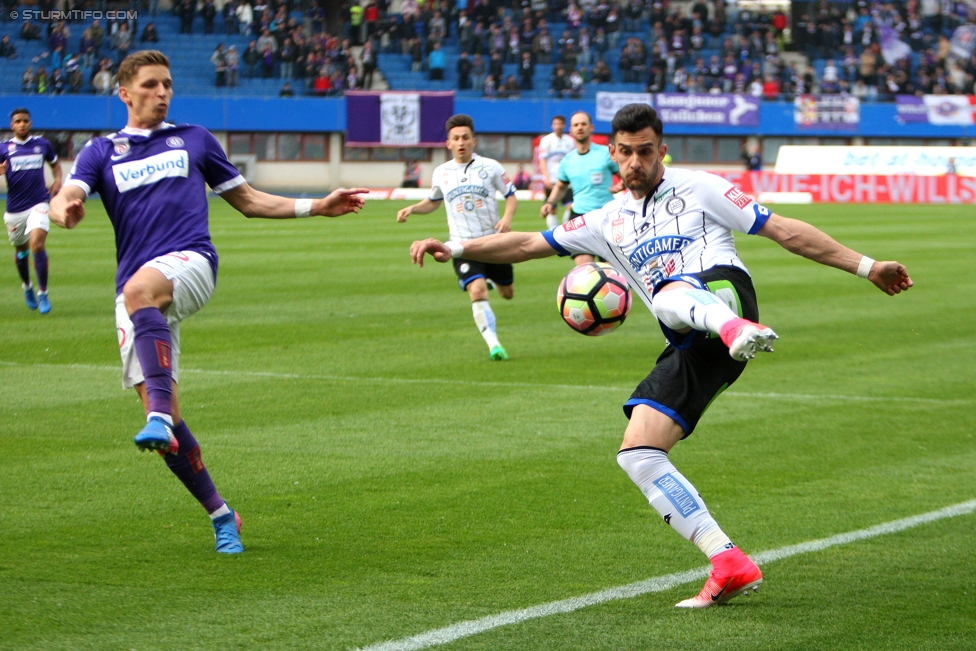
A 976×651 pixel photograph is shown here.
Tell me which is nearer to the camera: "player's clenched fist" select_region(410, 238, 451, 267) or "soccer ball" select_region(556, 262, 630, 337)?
"player's clenched fist" select_region(410, 238, 451, 267)

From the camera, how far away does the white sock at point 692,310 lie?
174 inches

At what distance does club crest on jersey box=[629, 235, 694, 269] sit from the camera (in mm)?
5020

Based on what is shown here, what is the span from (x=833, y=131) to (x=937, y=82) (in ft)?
19.0

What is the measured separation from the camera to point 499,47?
51125 millimetres

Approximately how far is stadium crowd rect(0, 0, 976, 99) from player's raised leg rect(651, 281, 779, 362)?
45.0 meters

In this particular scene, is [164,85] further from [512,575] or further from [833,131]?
[833,131]

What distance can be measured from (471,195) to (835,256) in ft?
24.1

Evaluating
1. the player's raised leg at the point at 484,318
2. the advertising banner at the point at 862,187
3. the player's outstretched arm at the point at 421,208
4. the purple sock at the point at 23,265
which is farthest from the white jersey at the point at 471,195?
the advertising banner at the point at 862,187

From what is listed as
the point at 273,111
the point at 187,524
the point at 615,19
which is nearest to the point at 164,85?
the point at 187,524

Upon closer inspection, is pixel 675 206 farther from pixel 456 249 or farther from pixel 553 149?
pixel 553 149

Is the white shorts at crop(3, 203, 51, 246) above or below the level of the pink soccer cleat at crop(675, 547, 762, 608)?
below

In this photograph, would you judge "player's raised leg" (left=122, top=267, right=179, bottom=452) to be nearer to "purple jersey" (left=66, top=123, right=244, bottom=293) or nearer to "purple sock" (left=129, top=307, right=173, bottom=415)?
"purple sock" (left=129, top=307, right=173, bottom=415)

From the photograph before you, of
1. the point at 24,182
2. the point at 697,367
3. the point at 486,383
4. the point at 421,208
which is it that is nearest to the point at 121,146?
the point at 697,367

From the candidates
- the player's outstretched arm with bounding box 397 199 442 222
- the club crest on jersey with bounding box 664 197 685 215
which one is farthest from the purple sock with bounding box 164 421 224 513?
the player's outstretched arm with bounding box 397 199 442 222
